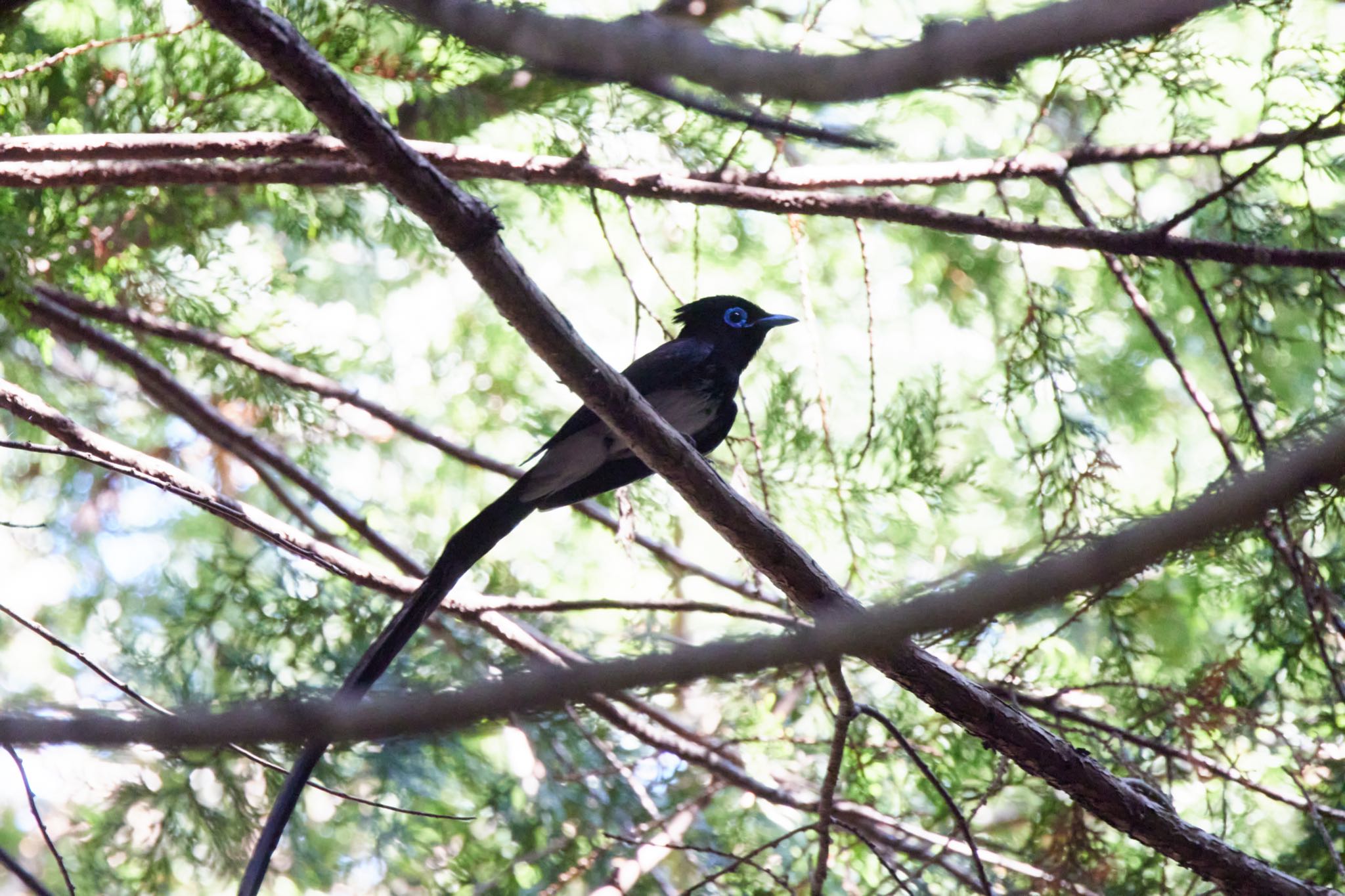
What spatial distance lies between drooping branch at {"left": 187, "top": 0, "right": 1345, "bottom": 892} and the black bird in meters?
0.66

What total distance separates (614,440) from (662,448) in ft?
3.75

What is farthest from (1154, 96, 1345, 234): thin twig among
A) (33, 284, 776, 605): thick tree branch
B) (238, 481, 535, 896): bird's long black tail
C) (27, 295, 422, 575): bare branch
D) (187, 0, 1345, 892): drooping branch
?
(27, 295, 422, 575): bare branch

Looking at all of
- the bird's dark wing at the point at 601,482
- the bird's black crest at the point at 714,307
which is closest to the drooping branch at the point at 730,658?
the bird's dark wing at the point at 601,482

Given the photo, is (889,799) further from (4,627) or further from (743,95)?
(4,627)

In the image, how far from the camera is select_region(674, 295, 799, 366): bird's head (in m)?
4.09

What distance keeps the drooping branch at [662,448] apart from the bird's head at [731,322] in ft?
5.10

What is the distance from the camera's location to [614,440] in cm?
364

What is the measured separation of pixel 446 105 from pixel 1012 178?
2.08 meters

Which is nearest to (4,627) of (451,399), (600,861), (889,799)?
(451,399)

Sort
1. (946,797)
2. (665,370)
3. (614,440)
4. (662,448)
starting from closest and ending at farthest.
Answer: (946,797) < (662,448) < (614,440) < (665,370)

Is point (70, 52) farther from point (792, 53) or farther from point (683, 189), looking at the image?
point (792, 53)

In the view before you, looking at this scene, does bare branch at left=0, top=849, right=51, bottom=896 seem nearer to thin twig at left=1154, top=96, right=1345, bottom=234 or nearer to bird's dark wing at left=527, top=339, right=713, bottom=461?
bird's dark wing at left=527, top=339, right=713, bottom=461

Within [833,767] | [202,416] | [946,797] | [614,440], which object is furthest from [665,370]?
[946,797]

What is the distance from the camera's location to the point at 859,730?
3990 millimetres
